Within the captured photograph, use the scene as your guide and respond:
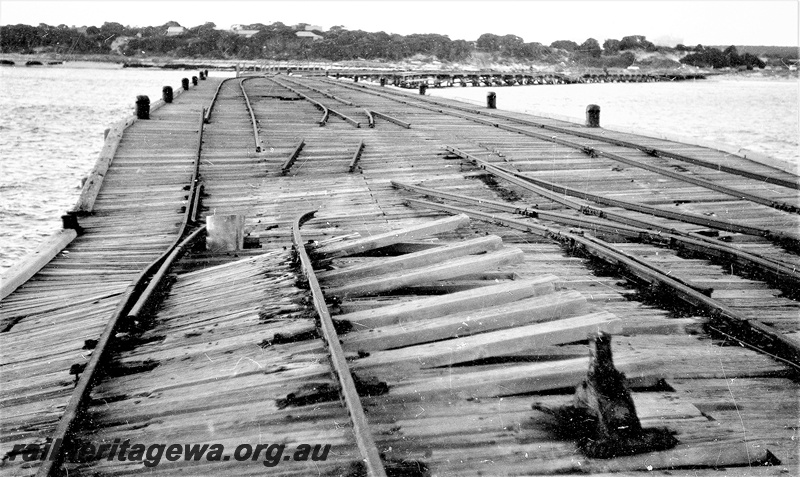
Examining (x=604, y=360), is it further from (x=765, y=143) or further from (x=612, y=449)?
(x=765, y=143)

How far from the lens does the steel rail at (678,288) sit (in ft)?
14.3

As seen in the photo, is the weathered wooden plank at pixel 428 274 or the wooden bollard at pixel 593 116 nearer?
the weathered wooden plank at pixel 428 274

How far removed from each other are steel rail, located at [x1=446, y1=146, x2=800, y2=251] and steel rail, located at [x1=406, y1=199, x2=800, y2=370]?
133 centimetres

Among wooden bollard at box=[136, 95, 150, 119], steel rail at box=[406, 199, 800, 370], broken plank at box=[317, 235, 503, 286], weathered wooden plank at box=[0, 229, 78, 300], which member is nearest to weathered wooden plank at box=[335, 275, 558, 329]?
broken plank at box=[317, 235, 503, 286]

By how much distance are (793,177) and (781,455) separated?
987 cm

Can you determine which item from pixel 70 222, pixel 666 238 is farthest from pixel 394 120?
pixel 666 238

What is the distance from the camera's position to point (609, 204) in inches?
349

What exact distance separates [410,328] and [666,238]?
402cm

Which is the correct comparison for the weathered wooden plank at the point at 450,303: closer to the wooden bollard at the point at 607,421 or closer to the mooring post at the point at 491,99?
the wooden bollard at the point at 607,421

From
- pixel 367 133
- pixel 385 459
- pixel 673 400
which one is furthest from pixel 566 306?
pixel 367 133

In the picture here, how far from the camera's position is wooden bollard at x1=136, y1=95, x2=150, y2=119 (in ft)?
55.1

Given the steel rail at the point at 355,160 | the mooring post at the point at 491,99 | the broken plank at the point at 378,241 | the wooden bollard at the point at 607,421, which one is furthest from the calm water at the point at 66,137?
the wooden bollard at the point at 607,421

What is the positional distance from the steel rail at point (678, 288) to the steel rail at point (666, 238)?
0.65 meters

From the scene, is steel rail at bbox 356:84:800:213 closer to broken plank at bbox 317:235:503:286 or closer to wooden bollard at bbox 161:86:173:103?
broken plank at bbox 317:235:503:286
